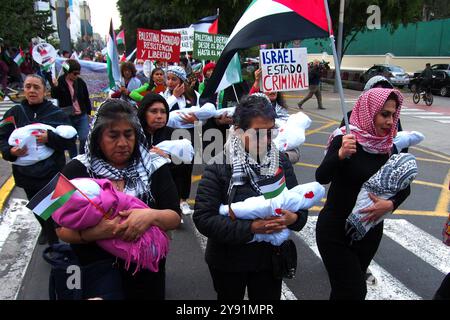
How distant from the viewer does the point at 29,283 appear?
13.0 feet

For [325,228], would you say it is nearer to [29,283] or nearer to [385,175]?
[385,175]

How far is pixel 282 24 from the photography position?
291 centimetres

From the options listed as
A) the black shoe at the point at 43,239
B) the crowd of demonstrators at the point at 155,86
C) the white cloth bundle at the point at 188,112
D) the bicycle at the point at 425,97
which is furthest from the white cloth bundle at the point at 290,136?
the bicycle at the point at 425,97

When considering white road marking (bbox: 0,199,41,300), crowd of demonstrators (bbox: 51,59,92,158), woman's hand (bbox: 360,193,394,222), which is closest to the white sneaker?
white road marking (bbox: 0,199,41,300)

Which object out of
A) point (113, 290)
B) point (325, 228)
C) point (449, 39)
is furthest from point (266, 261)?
point (449, 39)

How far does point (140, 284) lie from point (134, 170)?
63 cm

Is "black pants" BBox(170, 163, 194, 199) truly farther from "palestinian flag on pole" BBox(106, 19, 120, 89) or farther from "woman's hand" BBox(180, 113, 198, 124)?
"palestinian flag on pole" BBox(106, 19, 120, 89)

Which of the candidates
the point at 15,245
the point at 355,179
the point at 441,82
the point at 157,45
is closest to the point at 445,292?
the point at 355,179

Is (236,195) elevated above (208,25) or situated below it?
below

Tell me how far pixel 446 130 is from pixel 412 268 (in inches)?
399

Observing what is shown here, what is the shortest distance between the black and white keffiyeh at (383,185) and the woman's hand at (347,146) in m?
0.29

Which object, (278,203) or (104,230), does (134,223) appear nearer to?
(104,230)

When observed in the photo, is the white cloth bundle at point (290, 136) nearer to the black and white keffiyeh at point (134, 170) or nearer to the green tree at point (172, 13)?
the black and white keffiyeh at point (134, 170)

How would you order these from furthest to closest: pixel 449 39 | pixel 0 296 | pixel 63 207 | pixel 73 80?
pixel 449 39
pixel 73 80
pixel 0 296
pixel 63 207
